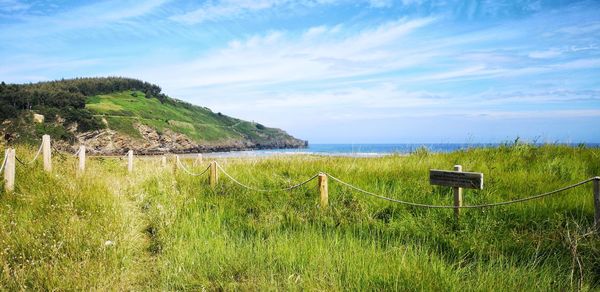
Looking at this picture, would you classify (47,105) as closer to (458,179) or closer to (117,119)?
(117,119)

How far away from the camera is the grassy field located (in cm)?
452

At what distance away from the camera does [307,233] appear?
6500 mm

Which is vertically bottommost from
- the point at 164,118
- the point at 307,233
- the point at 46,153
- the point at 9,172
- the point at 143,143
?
the point at 307,233

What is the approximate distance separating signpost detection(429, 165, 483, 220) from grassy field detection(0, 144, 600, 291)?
0.35 meters

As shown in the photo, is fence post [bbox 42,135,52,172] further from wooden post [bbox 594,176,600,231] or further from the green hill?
the green hill

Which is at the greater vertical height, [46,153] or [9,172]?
[46,153]

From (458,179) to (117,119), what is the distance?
355 ft

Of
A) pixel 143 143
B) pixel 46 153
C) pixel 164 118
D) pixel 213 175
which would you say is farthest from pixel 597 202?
pixel 164 118

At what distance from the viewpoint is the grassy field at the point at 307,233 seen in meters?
4.52

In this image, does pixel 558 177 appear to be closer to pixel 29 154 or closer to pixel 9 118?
pixel 29 154

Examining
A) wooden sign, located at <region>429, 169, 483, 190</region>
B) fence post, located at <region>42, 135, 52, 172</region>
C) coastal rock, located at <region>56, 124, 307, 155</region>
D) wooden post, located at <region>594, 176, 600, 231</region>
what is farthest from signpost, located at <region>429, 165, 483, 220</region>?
coastal rock, located at <region>56, 124, 307, 155</region>

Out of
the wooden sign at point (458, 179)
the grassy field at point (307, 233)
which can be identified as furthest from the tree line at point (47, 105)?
the wooden sign at point (458, 179)

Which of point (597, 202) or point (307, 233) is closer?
point (597, 202)

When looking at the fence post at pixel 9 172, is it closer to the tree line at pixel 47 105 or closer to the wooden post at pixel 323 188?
the wooden post at pixel 323 188
